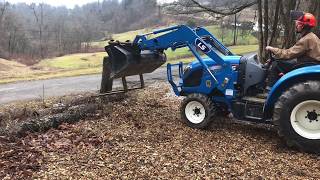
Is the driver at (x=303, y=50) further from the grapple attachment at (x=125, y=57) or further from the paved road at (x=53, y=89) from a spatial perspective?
the paved road at (x=53, y=89)

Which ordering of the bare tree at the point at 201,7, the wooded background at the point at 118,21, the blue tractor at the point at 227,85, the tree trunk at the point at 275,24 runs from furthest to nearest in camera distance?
the bare tree at the point at 201,7
the wooded background at the point at 118,21
the tree trunk at the point at 275,24
the blue tractor at the point at 227,85

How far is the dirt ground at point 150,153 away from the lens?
5535 millimetres

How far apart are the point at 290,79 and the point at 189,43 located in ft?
7.31

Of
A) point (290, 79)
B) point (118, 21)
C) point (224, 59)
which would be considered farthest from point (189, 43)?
point (118, 21)

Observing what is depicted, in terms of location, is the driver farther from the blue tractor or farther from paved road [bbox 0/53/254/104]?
paved road [bbox 0/53/254/104]

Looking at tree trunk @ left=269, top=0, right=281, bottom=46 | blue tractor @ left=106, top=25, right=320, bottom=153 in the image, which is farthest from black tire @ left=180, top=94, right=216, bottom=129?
tree trunk @ left=269, top=0, right=281, bottom=46

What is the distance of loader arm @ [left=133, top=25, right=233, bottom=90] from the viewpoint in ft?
25.3

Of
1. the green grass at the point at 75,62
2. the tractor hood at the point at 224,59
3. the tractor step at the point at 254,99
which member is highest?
the tractor hood at the point at 224,59

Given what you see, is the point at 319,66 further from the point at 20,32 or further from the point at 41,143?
the point at 20,32

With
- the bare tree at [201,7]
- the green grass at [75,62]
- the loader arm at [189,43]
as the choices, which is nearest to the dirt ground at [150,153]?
the loader arm at [189,43]

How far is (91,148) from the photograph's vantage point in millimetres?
6508

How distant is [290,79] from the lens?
21.4ft

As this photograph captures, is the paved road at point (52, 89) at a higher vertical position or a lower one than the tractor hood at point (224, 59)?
lower

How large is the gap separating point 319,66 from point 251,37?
43.5 metres
